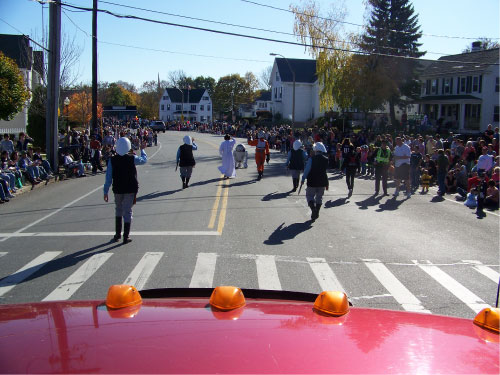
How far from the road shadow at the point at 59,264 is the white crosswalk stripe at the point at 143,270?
978 mm

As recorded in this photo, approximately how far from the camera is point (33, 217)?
41.0 ft

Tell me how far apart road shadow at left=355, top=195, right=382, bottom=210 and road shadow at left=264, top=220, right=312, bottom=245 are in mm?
3127

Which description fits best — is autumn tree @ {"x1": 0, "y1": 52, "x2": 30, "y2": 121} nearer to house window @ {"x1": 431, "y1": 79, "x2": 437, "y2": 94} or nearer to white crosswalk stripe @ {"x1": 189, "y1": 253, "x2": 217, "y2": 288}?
white crosswalk stripe @ {"x1": 189, "y1": 253, "x2": 217, "y2": 288}

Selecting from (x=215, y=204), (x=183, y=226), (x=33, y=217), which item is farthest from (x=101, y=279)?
(x=215, y=204)

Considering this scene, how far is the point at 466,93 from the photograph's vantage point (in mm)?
46406

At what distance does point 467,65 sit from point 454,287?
45.0 m

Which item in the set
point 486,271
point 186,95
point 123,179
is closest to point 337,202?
point 486,271

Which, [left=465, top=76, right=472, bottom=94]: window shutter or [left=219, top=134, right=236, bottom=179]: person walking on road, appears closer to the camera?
[left=219, top=134, right=236, bottom=179]: person walking on road

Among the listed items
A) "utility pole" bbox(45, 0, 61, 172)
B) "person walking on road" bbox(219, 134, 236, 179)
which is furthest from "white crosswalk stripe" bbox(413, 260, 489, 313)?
"utility pole" bbox(45, 0, 61, 172)

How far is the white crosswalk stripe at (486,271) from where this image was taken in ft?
25.3

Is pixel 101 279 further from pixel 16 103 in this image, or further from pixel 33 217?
pixel 16 103

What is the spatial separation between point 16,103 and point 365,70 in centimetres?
2729

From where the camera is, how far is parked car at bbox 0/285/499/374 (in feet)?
6.25

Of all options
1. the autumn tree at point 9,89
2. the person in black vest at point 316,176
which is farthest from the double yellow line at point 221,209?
the autumn tree at point 9,89
